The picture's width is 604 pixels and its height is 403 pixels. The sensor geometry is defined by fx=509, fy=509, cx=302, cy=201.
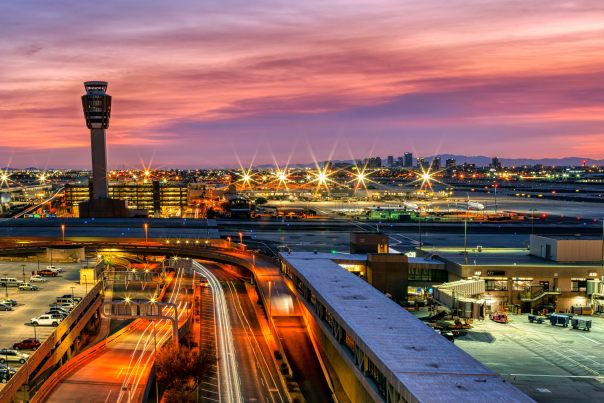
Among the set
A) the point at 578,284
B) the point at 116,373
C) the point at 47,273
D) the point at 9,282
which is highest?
the point at 578,284

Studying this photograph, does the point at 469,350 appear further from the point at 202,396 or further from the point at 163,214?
the point at 163,214

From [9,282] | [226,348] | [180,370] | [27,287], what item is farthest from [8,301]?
[180,370]

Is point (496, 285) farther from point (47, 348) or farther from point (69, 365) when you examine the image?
point (47, 348)

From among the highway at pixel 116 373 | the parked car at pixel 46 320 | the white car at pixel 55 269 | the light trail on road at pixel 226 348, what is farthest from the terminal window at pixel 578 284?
the white car at pixel 55 269

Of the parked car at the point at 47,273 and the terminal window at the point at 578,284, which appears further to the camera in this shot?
the parked car at the point at 47,273

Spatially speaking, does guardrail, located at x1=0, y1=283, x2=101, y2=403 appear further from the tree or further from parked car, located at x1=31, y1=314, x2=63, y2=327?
the tree

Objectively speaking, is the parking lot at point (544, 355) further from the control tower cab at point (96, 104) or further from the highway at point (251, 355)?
the control tower cab at point (96, 104)

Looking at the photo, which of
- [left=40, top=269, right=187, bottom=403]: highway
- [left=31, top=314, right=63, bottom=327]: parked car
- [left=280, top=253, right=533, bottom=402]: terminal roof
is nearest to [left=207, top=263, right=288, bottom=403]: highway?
[left=40, top=269, right=187, bottom=403]: highway
